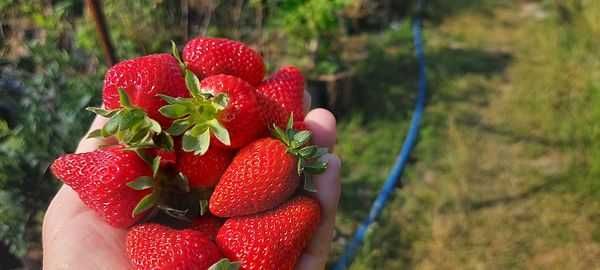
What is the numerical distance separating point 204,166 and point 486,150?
2306 millimetres

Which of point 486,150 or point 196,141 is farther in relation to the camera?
point 486,150

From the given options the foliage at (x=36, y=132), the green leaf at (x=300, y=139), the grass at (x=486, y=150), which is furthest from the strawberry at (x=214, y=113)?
the grass at (x=486, y=150)

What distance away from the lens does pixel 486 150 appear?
328 cm

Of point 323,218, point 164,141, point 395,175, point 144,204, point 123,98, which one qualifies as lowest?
point 395,175

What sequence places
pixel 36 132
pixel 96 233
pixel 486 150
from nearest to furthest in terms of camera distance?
pixel 96 233
pixel 36 132
pixel 486 150

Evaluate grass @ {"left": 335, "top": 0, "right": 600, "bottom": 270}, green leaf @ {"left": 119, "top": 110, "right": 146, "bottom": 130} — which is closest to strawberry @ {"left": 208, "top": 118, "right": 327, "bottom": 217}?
green leaf @ {"left": 119, "top": 110, "right": 146, "bottom": 130}

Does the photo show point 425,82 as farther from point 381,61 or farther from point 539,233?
point 539,233

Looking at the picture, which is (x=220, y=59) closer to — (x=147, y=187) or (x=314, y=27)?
(x=147, y=187)

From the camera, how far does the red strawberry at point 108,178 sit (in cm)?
128

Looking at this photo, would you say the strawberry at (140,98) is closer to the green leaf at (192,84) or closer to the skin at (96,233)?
the green leaf at (192,84)

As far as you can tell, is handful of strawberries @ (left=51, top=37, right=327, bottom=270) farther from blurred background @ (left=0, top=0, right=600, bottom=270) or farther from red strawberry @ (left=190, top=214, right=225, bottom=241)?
blurred background @ (left=0, top=0, right=600, bottom=270)

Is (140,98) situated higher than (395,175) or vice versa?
(140,98)

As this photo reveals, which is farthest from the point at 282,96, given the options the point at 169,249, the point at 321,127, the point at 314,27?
the point at 314,27

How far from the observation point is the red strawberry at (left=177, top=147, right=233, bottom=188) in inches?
51.9
